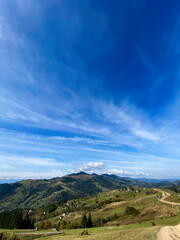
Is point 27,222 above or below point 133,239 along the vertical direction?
below

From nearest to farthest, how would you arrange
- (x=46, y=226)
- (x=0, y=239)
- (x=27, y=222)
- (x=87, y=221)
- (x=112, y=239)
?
1. (x=112, y=239)
2. (x=0, y=239)
3. (x=87, y=221)
4. (x=27, y=222)
5. (x=46, y=226)

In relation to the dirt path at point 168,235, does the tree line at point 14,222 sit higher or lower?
lower

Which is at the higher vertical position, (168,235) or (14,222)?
(168,235)

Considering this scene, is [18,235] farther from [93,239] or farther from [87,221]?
[87,221]

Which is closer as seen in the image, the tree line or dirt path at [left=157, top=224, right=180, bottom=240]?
dirt path at [left=157, top=224, right=180, bottom=240]

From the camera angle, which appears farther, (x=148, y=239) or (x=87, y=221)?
(x=87, y=221)

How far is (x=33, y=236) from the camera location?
5925 cm

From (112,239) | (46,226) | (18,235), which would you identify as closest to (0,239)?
(18,235)

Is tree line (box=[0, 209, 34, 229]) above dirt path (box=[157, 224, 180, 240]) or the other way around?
the other way around

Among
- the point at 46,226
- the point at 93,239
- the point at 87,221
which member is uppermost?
the point at 93,239

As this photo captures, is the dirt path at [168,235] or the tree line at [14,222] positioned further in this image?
the tree line at [14,222]

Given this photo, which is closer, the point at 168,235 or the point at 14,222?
the point at 168,235

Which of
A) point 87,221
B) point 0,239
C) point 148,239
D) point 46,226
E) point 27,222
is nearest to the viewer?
point 148,239

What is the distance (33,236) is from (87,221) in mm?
58438
